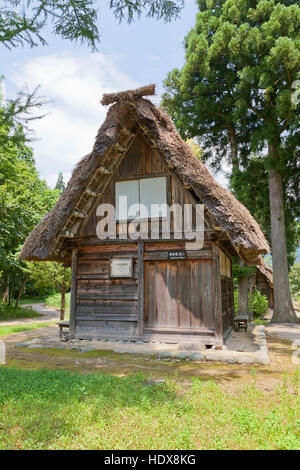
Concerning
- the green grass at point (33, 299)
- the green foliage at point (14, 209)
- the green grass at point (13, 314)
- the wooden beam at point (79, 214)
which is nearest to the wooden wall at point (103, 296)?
the wooden beam at point (79, 214)

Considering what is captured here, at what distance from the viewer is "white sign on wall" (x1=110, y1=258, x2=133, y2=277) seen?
9508 millimetres

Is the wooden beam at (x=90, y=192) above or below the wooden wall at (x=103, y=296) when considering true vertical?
above

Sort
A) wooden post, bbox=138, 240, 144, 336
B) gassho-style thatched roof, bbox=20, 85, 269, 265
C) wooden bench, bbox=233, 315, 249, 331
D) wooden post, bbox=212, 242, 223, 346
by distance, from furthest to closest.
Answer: wooden bench, bbox=233, 315, 249, 331
wooden post, bbox=138, 240, 144, 336
wooden post, bbox=212, 242, 223, 346
gassho-style thatched roof, bbox=20, 85, 269, 265

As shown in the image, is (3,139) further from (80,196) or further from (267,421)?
(267,421)

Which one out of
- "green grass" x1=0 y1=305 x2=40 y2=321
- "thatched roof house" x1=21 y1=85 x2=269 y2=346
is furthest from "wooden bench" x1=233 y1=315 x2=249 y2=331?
"green grass" x1=0 y1=305 x2=40 y2=321

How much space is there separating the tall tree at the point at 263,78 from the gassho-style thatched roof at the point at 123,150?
25.2 ft

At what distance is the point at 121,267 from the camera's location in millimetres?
9602

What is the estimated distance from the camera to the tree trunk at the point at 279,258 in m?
15.6

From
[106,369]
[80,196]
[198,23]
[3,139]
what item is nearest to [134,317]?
[106,369]

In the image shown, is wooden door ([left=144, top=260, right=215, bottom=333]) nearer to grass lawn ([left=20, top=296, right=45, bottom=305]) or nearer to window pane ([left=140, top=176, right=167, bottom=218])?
window pane ([left=140, top=176, right=167, bottom=218])

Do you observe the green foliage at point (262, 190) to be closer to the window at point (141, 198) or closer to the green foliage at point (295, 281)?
the window at point (141, 198)

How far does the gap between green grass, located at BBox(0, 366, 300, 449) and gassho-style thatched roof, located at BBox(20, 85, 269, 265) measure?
13.8ft
